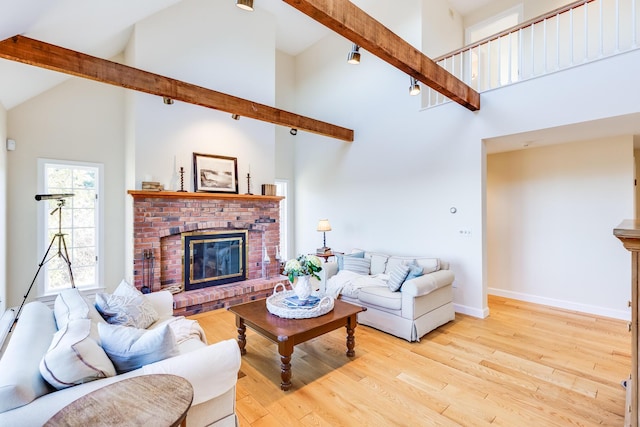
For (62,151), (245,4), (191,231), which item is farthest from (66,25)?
(191,231)

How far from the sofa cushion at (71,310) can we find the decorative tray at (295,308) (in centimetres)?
138

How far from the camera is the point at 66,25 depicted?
9.88ft

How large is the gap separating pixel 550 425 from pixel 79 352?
114 inches

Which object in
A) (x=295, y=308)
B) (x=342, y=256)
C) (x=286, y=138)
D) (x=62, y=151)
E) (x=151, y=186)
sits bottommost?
(x=295, y=308)

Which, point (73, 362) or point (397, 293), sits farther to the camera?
point (397, 293)

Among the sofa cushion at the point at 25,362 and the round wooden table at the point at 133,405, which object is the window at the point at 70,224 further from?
the round wooden table at the point at 133,405

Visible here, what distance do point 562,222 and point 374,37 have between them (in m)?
3.93

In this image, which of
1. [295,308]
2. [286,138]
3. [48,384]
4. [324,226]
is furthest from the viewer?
[286,138]

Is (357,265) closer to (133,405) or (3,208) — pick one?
(133,405)

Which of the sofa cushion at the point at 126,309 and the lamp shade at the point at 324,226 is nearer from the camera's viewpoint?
the sofa cushion at the point at 126,309

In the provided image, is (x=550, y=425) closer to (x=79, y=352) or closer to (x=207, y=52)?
(x=79, y=352)

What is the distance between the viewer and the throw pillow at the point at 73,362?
139 cm

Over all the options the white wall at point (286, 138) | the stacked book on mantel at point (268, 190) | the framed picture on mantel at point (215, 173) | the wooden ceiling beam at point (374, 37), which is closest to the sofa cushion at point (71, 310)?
the wooden ceiling beam at point (374, 37)

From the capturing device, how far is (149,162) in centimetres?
439
